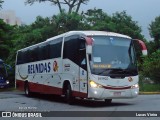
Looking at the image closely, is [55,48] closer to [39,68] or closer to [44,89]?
[44,89]

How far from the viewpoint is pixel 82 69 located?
61.1 ft

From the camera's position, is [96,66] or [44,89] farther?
[44,89]

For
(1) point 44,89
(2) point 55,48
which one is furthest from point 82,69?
(1) point 44,89

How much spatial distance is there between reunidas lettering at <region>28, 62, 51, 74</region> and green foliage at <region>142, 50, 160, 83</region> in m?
9.79

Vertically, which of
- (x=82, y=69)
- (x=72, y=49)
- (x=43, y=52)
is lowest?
(x=82, y=69)

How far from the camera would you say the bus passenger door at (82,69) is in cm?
1829

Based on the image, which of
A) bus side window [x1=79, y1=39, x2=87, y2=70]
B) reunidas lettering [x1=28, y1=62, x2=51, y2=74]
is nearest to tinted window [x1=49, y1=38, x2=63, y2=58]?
reunidas lettering [x1=28, y1=62, x2=51, y2=74]

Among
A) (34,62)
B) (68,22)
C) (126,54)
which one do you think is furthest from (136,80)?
(68,22)

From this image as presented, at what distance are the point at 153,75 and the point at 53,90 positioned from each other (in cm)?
1277

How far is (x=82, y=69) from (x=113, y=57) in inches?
57.1

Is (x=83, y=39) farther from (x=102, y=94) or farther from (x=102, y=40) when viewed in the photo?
(x=102, y=94)

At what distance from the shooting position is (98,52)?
59.6 ft

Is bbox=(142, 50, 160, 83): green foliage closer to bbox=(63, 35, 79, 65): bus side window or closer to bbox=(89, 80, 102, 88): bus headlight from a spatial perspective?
bbox=(63, 35, 79, 65): bus side window

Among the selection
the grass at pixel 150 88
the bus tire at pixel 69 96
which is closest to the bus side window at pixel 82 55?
the bus tire at pixel 69 96
